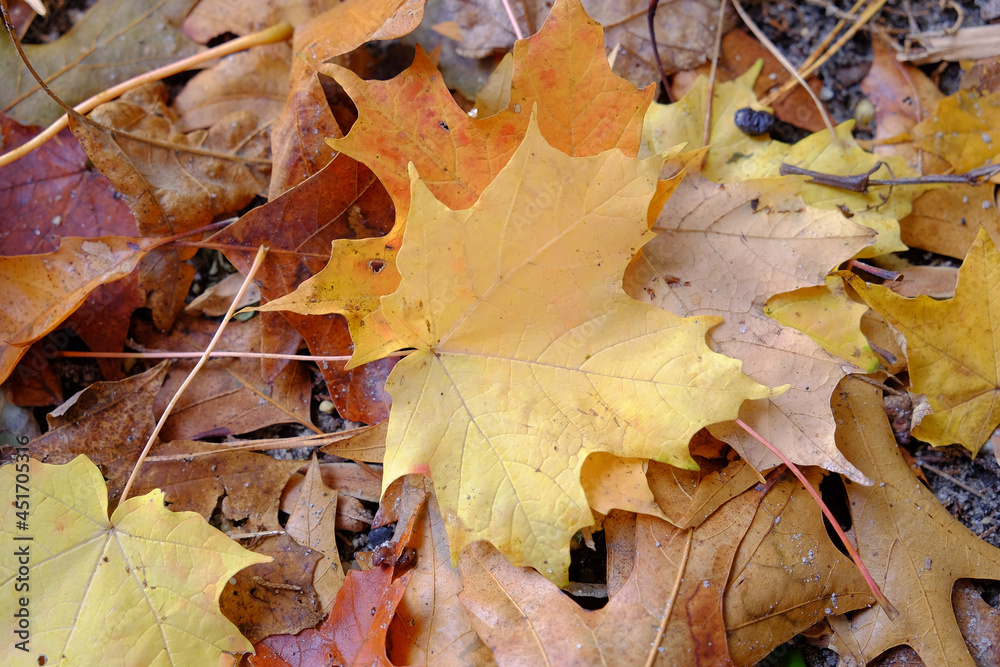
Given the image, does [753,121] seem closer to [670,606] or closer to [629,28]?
[629,28]

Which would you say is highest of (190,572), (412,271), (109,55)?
(109,55)

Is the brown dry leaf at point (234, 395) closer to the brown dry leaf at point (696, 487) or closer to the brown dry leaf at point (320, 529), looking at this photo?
the brown dry leaf at point (320, 529)

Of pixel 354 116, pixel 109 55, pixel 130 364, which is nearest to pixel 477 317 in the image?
pixel 354 116

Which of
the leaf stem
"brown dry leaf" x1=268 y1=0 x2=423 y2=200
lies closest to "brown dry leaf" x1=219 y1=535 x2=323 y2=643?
"brown dry leaf" x1=268 y1=0 x2=423 y2=200

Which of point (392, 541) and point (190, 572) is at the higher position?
point (190, 572)

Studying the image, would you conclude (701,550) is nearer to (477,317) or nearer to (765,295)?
(765,295)

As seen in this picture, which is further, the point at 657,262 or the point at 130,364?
the point at 130,364

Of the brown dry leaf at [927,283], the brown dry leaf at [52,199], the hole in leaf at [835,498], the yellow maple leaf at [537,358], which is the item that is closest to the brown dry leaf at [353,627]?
the yellow maple leaf at [537,358]

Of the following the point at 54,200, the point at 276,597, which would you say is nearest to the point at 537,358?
the point at 276,597
